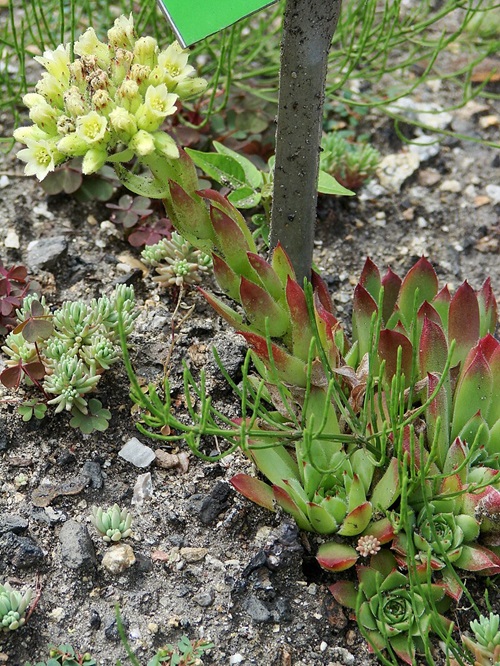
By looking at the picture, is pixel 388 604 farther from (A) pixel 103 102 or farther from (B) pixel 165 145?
(A) pixel 103 102

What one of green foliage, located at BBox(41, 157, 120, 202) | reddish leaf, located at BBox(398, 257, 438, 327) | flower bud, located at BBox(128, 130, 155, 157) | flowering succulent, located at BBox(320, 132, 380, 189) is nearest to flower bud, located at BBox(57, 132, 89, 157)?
flower bud, located at BBox(128, 130, 155, 157)

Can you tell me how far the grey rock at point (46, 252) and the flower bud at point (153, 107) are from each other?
966 millimetres

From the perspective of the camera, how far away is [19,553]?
194 cm

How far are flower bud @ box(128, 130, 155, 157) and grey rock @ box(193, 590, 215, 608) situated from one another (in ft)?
3.45

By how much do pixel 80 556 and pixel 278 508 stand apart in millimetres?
500

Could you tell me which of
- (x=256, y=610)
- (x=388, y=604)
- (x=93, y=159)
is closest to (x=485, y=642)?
(x=388, y=604)

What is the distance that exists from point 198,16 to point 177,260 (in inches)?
40.4

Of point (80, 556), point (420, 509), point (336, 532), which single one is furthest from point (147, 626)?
point (420, 509)

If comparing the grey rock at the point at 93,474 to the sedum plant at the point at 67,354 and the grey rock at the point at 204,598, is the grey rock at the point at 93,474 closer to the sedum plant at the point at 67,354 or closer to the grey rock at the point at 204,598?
the sedum plant at the point at 67,354

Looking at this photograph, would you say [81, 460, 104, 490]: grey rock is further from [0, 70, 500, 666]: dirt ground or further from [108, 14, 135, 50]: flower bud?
[108, 14, 135, 50]: flower bud

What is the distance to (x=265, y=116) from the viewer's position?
122 inches

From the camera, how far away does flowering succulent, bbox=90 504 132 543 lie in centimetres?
198

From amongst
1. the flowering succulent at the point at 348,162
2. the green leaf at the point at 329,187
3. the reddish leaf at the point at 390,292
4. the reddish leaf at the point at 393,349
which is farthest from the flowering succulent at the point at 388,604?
the flowering succulent at the point at 348,162

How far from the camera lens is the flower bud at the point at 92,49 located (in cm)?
191
